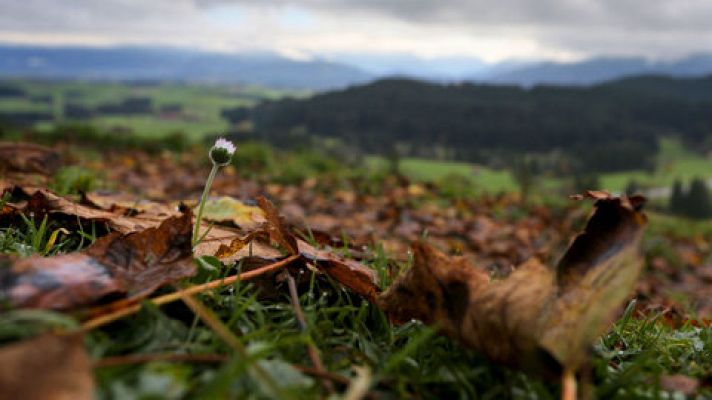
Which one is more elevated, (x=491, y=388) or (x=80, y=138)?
(x=491, y=388)

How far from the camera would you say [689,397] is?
46.1 inches

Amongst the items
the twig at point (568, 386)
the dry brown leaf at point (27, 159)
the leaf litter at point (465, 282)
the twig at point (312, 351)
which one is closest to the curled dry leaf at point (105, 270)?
the leaf litter at point (465, 282)

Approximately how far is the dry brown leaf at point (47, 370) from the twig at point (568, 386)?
716 mm

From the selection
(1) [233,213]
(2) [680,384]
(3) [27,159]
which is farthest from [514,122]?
(2) [680,384]

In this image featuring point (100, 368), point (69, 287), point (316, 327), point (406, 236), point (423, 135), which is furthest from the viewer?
point (423, 135)

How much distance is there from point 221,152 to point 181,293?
0.51 m

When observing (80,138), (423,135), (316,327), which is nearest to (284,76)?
(423,135)

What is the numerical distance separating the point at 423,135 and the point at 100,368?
77.7 meters

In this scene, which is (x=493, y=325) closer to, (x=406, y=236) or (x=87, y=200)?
(x=87, y=200)

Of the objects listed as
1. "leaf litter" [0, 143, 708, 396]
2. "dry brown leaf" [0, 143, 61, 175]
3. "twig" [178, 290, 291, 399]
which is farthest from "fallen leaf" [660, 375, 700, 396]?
"dry brown leaf" [0, 143, 61, 175]

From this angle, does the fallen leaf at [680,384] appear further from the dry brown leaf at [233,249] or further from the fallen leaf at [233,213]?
the fallen leaf at [233,213]

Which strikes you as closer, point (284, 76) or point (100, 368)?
point (100, 368)

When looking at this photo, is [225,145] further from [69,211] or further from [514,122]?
[514,122]

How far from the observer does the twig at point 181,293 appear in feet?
3.34
